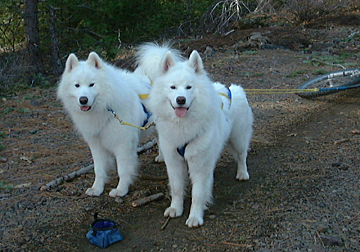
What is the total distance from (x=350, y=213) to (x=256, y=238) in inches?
37.9

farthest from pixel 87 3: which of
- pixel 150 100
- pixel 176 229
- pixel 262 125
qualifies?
pixel 176 229

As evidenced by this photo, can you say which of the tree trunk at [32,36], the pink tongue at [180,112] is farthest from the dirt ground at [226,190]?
the tree trunk at [32,36]

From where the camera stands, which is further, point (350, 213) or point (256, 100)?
point (256, 100)

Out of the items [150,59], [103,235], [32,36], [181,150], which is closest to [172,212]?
[181,150]

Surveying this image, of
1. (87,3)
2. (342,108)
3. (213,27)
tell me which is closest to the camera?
(342,108)

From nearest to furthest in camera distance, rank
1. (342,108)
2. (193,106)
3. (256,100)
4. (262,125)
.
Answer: (193,106)
(262,125)
(342,108)
(256,100)

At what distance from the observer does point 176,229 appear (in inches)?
135

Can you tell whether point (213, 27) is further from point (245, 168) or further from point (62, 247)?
point (62, 247)

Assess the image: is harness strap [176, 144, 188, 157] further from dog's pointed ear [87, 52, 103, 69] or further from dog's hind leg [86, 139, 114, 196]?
dog's pointed ear [87, 52, 103, 69]

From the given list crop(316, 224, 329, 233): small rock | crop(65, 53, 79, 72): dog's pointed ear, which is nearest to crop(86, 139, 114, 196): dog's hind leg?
crop(65, 53, 79, 72): dog's pointed ear

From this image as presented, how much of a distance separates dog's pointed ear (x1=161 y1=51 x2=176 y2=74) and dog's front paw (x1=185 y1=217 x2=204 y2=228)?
142cm

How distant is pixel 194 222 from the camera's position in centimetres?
343

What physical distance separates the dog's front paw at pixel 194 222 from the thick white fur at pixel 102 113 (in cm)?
100

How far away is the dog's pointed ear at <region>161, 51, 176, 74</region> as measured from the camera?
11.3ft
